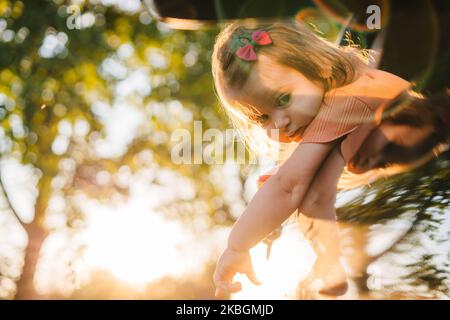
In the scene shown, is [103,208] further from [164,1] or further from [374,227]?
[374,227]

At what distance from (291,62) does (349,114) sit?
0.30 metres

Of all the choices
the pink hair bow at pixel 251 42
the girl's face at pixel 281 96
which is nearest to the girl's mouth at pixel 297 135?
the girl's face at pixel 281 96

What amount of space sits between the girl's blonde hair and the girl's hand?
434 mm

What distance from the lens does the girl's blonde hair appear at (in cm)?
182

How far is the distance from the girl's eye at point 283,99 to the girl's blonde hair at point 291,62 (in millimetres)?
105

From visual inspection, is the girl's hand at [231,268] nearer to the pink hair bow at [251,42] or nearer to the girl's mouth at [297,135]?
the girl's mouth at [297,135]

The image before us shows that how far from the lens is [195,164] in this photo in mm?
3967

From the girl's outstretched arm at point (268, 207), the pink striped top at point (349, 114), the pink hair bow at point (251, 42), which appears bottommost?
the girl's outstretched arm at point (268, 207)

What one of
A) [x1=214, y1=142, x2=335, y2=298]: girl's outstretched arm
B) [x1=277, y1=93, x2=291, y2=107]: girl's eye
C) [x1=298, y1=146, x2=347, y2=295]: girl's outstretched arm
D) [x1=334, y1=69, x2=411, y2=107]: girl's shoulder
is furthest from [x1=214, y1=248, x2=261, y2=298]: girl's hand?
[x1=334, y1=69, x2=411, y2=107]: girl's shoulder

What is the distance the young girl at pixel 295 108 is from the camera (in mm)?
1821

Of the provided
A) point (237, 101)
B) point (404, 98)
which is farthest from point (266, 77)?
point (404, 98)

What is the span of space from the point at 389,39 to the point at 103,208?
2.25 meters

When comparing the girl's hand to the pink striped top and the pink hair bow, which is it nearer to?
the pink striped top

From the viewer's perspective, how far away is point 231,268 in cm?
185
